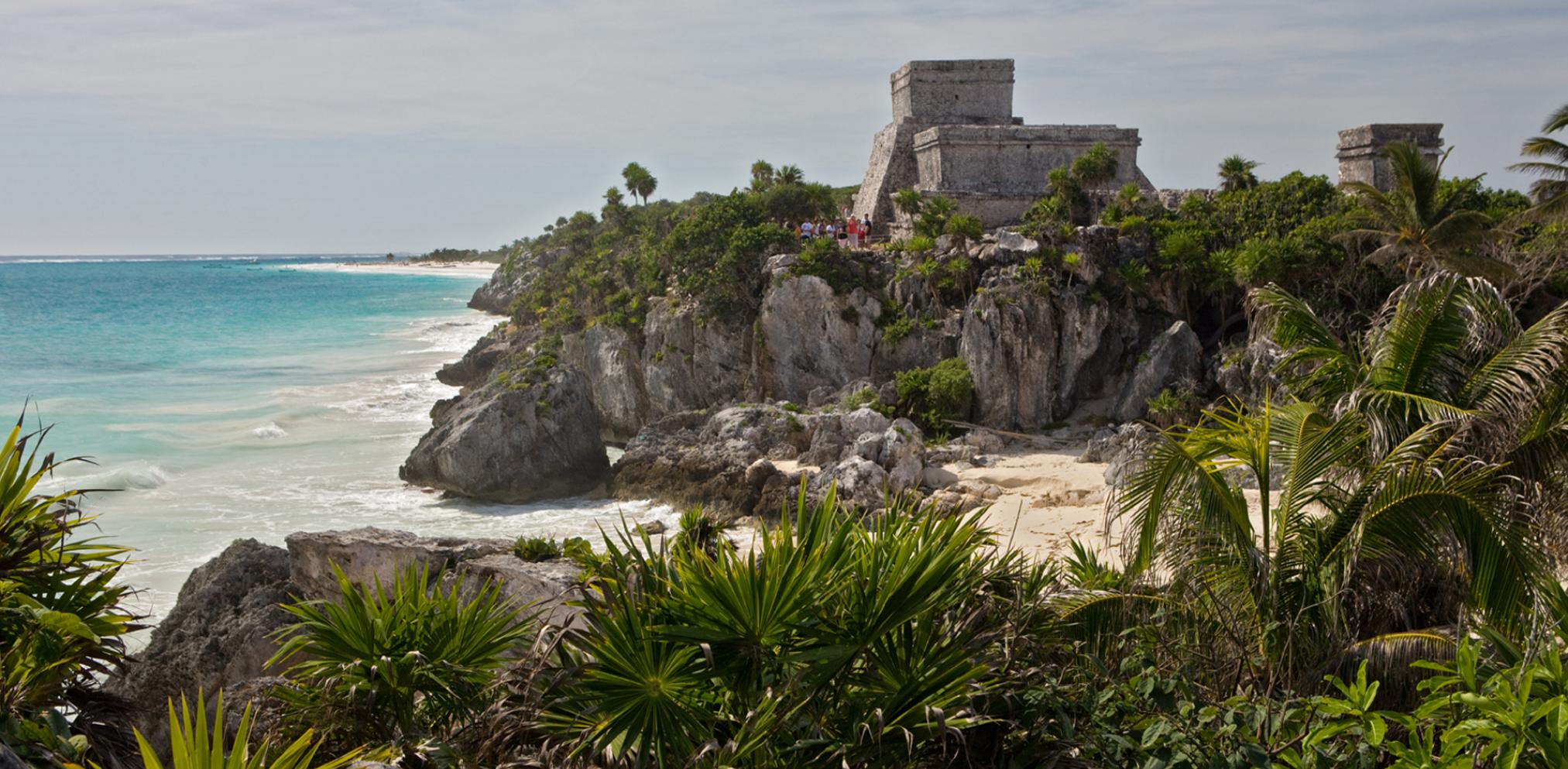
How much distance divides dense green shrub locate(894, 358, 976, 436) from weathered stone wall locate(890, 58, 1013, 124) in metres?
9.09

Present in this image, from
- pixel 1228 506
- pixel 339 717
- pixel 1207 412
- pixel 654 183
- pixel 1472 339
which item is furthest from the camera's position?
pixel 654 183

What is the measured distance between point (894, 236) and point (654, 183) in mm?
14818

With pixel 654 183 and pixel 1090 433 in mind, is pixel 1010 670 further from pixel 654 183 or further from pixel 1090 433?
pixel 654 183

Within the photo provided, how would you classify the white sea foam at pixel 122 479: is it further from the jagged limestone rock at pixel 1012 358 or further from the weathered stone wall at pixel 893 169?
the weathered stone wall at pixel 893 169

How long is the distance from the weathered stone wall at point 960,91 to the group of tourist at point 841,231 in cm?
314

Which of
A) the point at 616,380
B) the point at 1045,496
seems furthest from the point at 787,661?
the point at 616,380

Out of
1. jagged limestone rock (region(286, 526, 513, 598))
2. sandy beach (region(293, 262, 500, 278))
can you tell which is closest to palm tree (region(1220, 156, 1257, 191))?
jagged limestone rock (region(286, 526, 513, 598))

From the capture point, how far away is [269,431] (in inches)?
1024

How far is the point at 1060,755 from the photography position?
3.77m

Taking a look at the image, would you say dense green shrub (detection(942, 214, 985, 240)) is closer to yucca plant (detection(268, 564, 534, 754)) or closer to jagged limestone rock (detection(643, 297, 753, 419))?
jagged limestone rock (detection(643, 297, 753, 419))

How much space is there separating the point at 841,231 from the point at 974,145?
401cm

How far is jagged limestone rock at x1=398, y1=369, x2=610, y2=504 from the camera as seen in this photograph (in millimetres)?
19453

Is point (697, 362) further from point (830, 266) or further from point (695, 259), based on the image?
point (830, 266)

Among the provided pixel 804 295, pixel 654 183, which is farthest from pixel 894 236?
pixel 654 183
